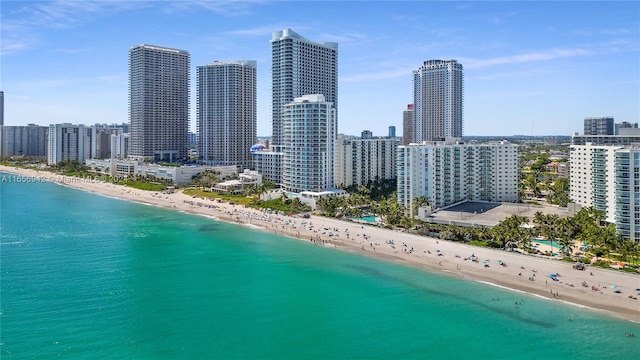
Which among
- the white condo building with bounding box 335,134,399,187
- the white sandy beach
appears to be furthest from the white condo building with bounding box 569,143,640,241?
the white condo building with bounding box 335,134,399,187

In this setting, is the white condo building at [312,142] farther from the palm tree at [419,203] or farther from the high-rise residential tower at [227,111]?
the high-rise residential tower at [227,111]

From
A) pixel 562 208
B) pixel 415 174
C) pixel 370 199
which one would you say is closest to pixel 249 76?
pixel 370 199

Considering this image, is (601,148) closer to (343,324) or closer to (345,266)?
(345,266)

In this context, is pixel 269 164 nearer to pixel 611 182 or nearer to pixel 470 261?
pixel 470 261

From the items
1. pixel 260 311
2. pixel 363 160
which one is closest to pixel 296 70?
pixel 363 160

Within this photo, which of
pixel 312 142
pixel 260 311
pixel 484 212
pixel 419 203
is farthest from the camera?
pixel 312 142

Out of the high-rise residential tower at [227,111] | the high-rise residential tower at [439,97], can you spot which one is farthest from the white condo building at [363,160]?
the high-rise residential tower at [439,97]
